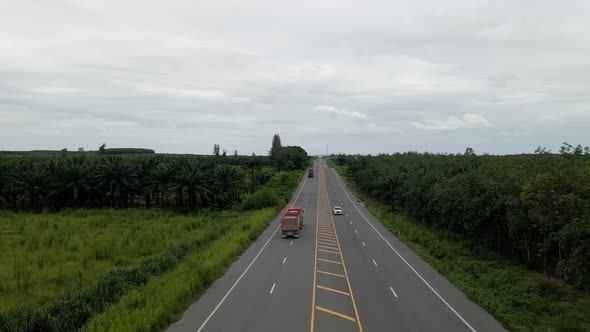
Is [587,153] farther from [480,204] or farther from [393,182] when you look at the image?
[393,182]

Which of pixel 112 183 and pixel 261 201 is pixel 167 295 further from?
pixel 112 183

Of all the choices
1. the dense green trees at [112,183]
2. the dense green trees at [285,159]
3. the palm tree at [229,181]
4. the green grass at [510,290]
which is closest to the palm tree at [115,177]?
the dense green trees at [112,183]

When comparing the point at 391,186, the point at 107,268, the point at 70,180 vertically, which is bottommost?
the point at 107,268

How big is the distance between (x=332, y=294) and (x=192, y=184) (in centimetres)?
4950

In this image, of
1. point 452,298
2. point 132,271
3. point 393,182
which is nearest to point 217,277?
point 132,271

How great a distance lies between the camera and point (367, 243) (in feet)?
122

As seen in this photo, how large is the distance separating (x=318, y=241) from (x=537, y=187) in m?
19.2

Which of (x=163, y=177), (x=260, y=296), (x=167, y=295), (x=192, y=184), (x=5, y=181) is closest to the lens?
(x=167, y=295)

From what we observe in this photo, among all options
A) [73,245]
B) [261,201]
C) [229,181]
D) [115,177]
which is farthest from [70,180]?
[73,245]

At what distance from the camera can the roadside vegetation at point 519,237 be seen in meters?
18.9

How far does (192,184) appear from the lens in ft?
223

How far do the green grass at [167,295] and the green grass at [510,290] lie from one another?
13.3 m

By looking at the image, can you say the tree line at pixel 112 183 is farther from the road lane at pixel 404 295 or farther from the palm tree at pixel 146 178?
the road lane at pixel 404 295

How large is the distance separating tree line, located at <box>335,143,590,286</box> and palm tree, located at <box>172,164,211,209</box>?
101 ft
